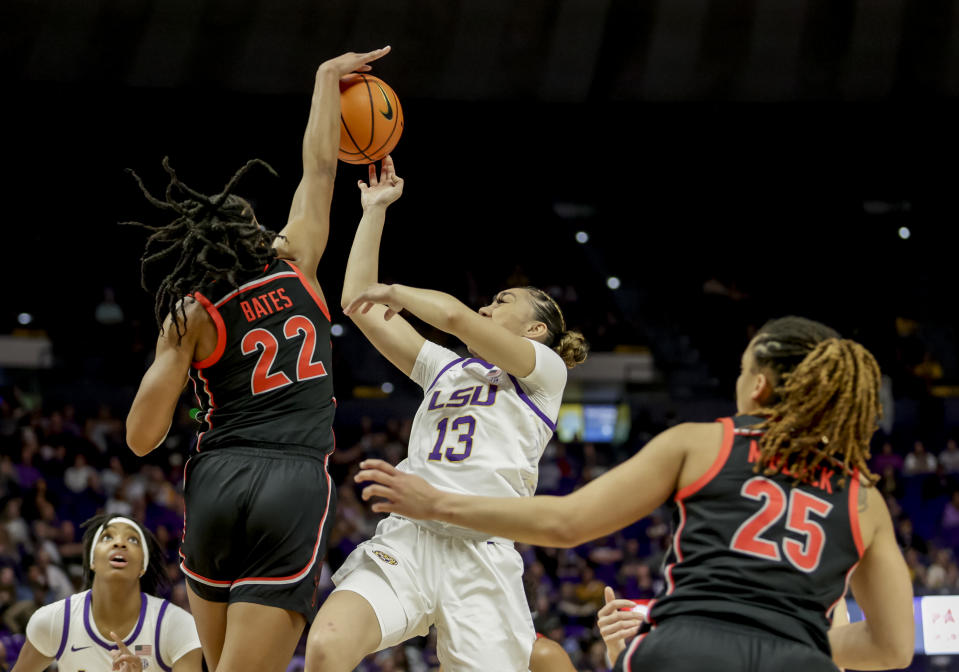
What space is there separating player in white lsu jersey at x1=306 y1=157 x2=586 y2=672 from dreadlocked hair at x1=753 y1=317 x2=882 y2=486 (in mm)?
1326

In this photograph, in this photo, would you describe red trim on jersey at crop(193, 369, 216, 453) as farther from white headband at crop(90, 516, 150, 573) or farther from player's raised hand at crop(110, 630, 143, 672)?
white headband at crop(90, 516, 150, 573)

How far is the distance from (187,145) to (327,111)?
1014 cm

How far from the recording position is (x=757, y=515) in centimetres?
234

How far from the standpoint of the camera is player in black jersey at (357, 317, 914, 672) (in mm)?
2279

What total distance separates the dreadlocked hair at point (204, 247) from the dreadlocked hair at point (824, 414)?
176 centimetres

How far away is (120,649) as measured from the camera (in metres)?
4.41

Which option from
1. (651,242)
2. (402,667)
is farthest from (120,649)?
(651,242)

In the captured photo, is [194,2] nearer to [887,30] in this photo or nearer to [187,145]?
[187,145]

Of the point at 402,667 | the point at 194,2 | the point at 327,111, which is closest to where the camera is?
the point at 327,111

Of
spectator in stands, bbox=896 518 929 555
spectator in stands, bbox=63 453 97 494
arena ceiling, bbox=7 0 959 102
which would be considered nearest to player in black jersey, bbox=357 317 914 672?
spectator in stands, bbox=896 518 929 555

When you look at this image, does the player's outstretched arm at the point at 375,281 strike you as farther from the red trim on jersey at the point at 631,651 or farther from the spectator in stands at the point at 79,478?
the spectator in stands at the point at 79,478

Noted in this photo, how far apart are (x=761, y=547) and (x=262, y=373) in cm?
171

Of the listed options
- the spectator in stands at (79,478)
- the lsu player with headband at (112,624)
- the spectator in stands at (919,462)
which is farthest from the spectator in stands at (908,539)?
the spectator in stands at (79,478)

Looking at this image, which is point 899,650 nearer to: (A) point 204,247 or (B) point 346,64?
(A) point 204,247
